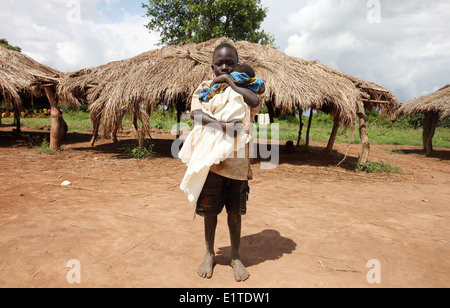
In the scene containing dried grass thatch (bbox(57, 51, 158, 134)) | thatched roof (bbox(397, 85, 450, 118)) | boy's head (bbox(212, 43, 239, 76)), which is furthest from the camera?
thatched roof (bbox(397, 85, 450, 118))

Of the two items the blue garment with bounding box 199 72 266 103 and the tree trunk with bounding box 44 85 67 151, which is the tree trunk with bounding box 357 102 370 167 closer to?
the blue garment with bounding box 199 72 266 103

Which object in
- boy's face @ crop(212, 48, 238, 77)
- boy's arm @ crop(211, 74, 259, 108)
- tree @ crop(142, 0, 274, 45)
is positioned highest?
tree @ crop(142, 0, 274, 45)

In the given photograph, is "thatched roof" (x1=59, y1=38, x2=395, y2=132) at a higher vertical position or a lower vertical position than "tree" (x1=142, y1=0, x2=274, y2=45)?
lower

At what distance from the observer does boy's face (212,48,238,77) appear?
1927 mm

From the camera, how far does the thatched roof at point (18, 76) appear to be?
794 cm

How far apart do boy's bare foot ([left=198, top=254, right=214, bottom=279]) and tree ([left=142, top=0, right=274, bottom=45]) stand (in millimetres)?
17293

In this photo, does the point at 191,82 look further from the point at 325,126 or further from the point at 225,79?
the point at 325,126

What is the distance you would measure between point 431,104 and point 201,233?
1055cm

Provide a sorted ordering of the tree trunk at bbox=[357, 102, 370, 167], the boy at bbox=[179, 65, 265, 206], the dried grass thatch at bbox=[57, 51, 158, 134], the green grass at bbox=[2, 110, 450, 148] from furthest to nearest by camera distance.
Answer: the green grass at bbox=[2, 110, 450, 148] < the dried grass thatch at bbox=[57, 51, 158, 134] < the tree trunk at bbox=[357, 102, 370, 167] < the boy at bbox=[179, 65, 265, 206]

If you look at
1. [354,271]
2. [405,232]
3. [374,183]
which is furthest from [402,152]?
[354,271]

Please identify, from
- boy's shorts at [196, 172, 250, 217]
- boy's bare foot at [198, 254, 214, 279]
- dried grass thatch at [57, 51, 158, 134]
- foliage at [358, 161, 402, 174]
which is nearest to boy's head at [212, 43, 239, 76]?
boy's shorts at [196, 172, 250, 217]

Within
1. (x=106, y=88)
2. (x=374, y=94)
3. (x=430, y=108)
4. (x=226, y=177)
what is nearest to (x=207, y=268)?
(x=226, y=177)

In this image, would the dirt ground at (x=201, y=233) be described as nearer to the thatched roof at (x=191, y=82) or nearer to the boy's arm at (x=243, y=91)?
the boy's arm at (x=243, y=91)

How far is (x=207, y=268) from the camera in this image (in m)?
2.02
